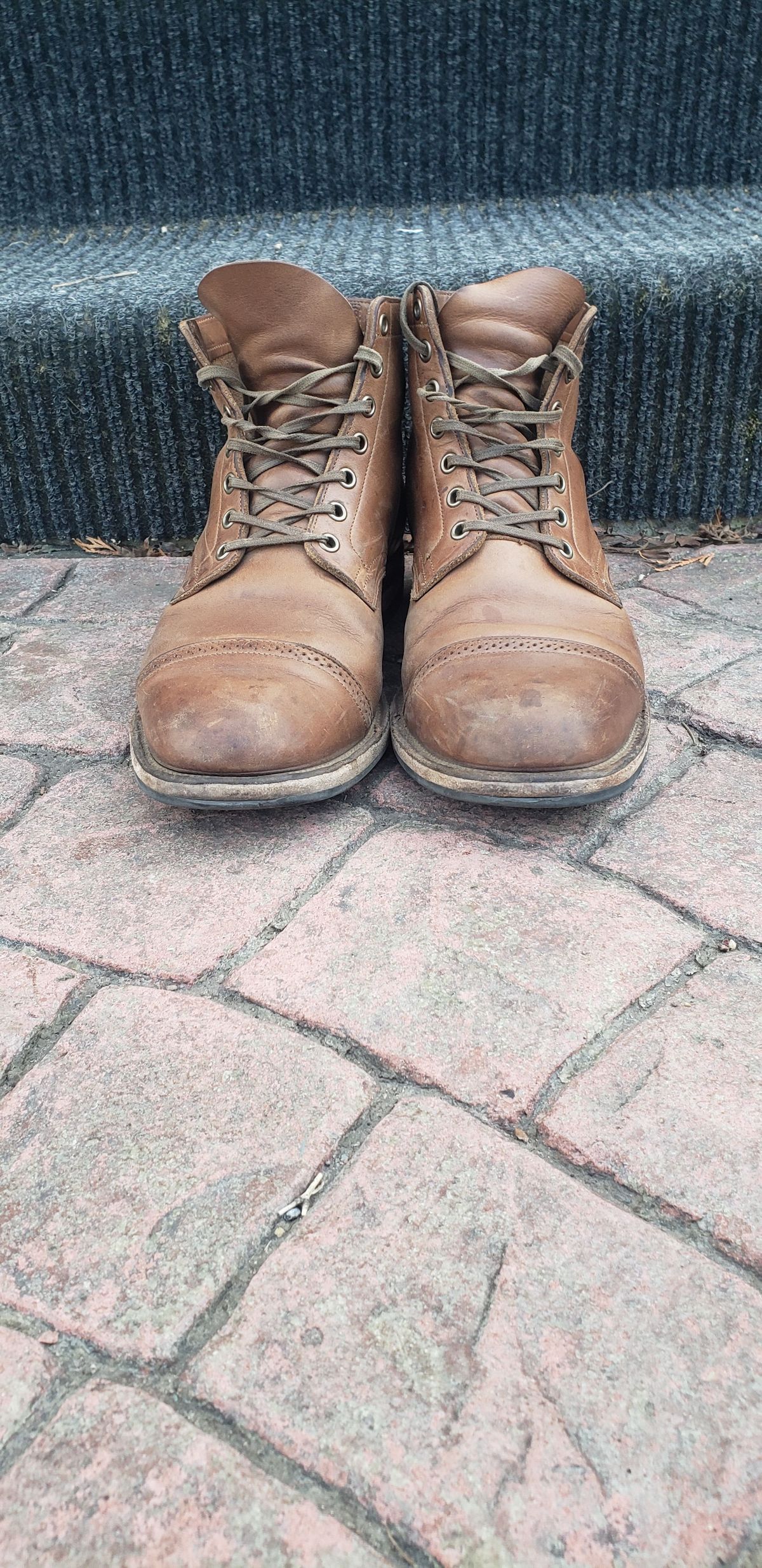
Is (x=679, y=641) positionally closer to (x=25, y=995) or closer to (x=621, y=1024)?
(x=621, y=1024)

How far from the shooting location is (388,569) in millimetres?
1404

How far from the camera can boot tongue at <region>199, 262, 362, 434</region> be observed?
3.94 feet

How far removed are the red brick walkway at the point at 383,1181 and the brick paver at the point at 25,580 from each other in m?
0.65

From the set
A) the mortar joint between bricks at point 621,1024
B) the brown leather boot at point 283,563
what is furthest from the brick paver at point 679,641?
the mortar joint between bricks at point 621,1024

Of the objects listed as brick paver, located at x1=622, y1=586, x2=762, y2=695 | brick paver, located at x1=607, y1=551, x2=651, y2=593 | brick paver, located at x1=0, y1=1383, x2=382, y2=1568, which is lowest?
brick paver, located at x1=607, y1=551, x2=651, y2=593

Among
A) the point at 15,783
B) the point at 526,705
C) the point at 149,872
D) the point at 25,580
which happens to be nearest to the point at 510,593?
the point at 526,705

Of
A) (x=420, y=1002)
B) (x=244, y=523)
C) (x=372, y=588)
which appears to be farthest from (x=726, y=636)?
(x=420, y=1002)

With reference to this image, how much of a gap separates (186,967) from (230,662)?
0.35 m

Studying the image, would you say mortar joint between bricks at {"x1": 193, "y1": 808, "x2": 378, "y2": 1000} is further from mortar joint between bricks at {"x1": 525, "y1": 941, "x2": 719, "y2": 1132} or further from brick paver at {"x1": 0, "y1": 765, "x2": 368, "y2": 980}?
mortar joint between bricks at {"x1": 525, "y1": 941, "x2": 719, "y2": 1132}

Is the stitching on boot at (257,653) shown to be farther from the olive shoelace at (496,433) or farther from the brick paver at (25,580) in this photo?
the brick paver at (25,580)

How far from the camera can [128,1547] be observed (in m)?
0.55

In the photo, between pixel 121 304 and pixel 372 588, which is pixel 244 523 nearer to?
pixel 372 588

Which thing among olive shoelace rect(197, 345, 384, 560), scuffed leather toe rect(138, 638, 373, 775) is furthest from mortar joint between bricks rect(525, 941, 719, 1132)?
olive shoelace rect(197, 345, 384, 560)

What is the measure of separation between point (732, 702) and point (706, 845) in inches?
12.8
